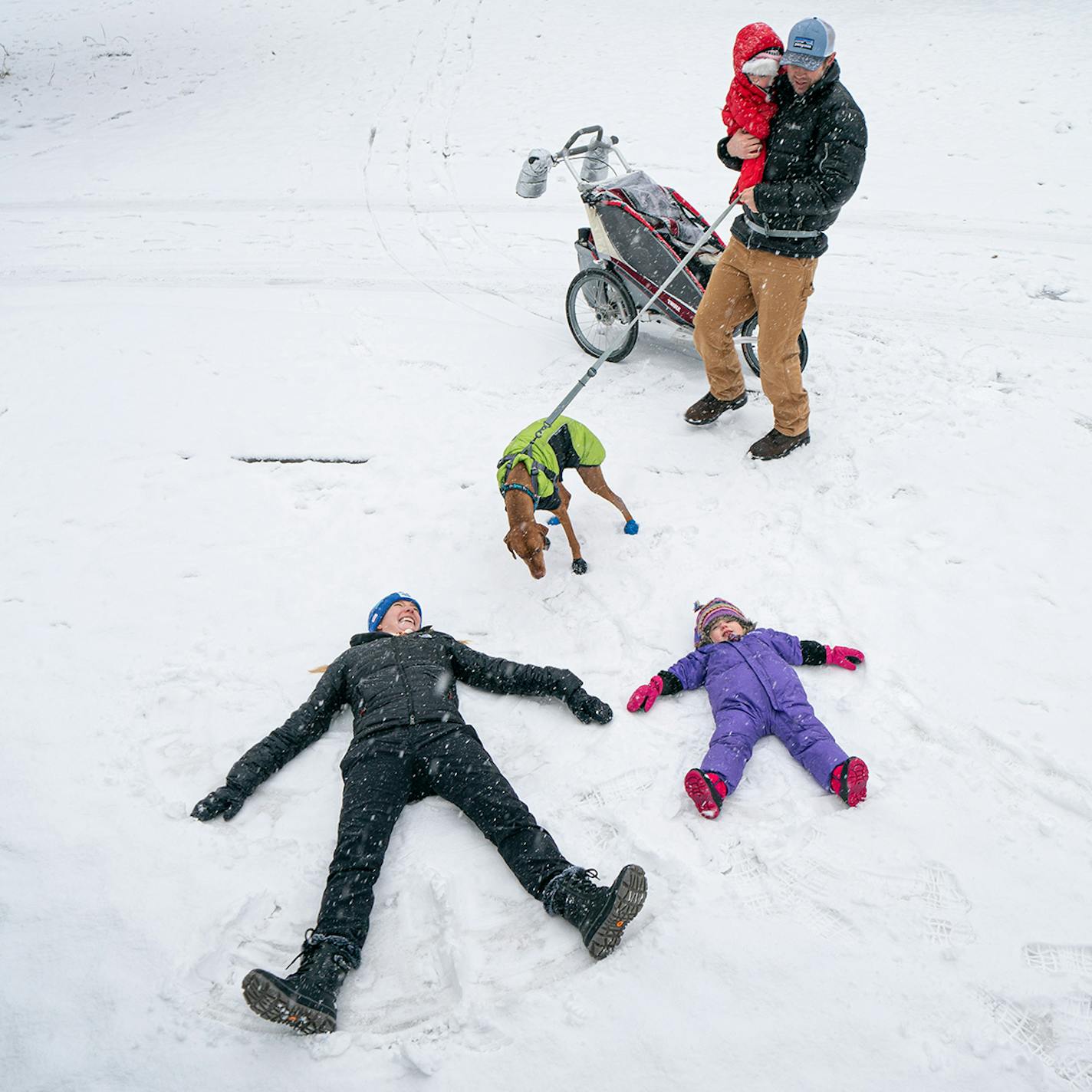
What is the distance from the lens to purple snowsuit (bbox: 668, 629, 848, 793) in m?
3.32

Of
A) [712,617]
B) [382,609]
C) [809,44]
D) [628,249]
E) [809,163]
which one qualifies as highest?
[809,44]

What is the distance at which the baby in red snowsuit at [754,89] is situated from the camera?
4078 millimetres

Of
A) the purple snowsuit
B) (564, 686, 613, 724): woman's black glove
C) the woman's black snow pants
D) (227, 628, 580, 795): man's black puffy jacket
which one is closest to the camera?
the woman's black snow pants

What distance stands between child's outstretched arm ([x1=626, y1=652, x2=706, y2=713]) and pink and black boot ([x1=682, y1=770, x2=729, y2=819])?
50cm

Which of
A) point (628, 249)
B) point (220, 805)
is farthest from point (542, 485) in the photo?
point (628, 249)

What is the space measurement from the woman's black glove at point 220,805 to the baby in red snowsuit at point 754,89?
3967 mm

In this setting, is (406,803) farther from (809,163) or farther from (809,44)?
(809,44)

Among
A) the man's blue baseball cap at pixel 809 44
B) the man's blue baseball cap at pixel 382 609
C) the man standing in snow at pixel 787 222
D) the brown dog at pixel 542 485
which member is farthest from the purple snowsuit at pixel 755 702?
the man's blue baseball cap at pixel 809 44

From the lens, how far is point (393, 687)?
3562 mm

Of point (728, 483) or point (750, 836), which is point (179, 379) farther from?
point (750, 836)

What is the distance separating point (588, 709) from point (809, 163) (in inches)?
119

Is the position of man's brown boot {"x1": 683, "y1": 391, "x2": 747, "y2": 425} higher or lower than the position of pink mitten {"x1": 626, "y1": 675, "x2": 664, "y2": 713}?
higher

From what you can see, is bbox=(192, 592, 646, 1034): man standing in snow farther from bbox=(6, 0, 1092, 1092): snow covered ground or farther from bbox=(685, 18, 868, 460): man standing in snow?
bbox=(685, 18, 868, 460): man standing in snow

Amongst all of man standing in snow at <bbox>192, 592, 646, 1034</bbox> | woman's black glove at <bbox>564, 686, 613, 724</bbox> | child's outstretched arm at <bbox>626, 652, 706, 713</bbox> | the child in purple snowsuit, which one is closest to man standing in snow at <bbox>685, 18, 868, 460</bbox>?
the child in purple snowsuit
